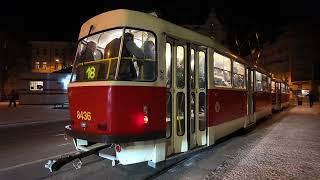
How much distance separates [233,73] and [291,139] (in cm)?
303

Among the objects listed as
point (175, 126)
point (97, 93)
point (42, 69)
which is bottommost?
point (175, 126)

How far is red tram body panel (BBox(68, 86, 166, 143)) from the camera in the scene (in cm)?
686

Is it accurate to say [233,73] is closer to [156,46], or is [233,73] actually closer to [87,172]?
[156,46]

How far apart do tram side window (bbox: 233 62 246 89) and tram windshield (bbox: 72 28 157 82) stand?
225 inches

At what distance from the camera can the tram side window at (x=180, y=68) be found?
8.36 metres

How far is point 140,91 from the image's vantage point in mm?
7137

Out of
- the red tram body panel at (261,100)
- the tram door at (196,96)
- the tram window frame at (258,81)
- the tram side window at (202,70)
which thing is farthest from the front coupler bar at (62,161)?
the tram window frame at (258,81)

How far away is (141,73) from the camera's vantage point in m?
7.27

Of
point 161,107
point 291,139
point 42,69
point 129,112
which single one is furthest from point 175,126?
point 42,69

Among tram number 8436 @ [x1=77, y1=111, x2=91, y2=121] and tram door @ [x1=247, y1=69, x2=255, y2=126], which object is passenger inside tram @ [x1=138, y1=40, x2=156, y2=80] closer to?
tram number 8436 @ [x1=77, y1=111, x2=91, y2=121]

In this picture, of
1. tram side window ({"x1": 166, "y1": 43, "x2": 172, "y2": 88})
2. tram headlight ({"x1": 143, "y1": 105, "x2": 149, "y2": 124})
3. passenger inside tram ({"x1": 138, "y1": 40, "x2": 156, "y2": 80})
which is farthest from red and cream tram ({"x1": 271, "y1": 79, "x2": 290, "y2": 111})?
tram headlight ({"x1": 143, "y1": 105, "x2": 149, "y2": 124})

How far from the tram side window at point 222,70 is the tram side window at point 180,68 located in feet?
6.60

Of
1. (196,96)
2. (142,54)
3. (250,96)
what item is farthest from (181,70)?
(250,96)

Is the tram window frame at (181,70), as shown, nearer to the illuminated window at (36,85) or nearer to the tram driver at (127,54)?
the tram driver at (127,54)
